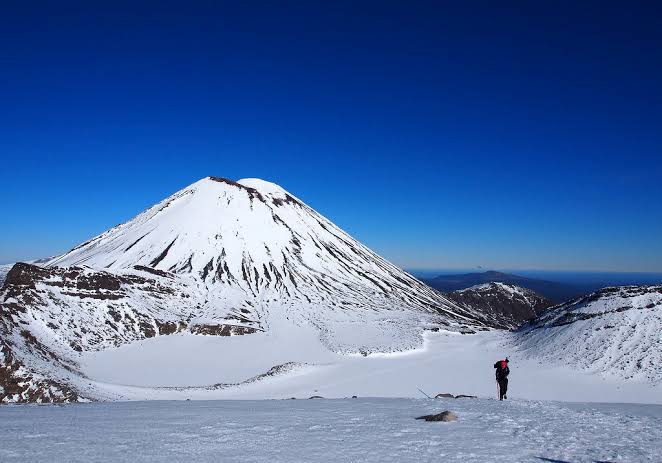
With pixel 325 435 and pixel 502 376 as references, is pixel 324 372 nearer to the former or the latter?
pixel 502 376

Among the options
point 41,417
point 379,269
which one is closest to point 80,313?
point 41,417


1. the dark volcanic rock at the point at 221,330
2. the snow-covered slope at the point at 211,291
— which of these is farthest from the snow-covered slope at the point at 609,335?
the dark volcanic rock at the point at 221,330

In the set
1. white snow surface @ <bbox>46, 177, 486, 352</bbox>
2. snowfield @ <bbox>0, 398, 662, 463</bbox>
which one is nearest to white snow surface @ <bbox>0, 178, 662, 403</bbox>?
white snow surface @ <bbox>46, 177, 486, 352</bbox>

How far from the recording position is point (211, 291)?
66938 mm

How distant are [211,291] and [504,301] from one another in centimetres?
13655

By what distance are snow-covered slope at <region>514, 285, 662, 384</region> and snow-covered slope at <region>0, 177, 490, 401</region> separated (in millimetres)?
12514

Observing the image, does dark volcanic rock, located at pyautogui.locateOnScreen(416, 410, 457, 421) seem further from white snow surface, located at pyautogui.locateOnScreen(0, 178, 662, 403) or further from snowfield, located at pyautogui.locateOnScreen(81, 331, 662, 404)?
white snow surface, located at pyautogui.locateOnScreen(0, 178, 662, 403)

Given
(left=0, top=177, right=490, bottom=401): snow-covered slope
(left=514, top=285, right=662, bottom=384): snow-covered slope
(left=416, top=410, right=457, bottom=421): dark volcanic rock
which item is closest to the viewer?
(left=416, top=410, right=457, bottom=421): dark volcanic rock

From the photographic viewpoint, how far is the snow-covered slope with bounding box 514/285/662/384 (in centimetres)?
3159

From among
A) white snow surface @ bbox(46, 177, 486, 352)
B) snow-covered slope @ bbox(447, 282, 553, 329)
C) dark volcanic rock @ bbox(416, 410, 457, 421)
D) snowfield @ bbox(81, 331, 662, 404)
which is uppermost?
white snow surface @ bbox(46, 177, 486, 352)

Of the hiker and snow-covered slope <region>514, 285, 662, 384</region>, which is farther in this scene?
snow-covered slope <region>514, 285, 662, 384</region>

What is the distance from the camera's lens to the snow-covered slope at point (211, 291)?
37.6m

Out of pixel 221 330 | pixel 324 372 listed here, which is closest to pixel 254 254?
pixel 221 330

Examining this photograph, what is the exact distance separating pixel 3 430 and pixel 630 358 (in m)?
36.4
